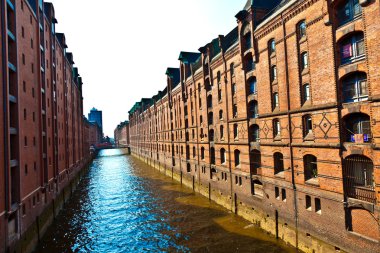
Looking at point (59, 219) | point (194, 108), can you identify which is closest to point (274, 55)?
point (194, 108)

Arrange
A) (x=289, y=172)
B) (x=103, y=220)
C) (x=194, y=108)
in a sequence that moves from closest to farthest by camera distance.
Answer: (x=289, y=172)
(x=103, y=220)
(x=194, y=108)

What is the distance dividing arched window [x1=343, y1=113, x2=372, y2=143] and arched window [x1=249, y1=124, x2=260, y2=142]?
826cm

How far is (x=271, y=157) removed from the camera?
773 inches

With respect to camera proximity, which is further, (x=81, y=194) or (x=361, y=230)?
(x=81, y=194)

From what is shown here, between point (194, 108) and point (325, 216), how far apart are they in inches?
913

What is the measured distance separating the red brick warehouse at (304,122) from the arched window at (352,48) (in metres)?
0.05

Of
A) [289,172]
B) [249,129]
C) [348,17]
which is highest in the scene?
[348,17]

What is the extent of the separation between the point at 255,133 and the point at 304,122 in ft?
19.8

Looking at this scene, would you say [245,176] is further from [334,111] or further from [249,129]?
[334,111]

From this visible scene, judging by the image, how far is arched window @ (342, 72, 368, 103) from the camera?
518 inches

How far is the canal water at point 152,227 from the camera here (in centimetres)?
1869

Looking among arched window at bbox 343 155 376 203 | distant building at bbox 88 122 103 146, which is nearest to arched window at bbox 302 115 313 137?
arched window at bbox 343 155 376 203

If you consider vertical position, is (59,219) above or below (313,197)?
below

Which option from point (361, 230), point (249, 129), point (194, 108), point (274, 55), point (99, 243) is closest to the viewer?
point (361, 230)
